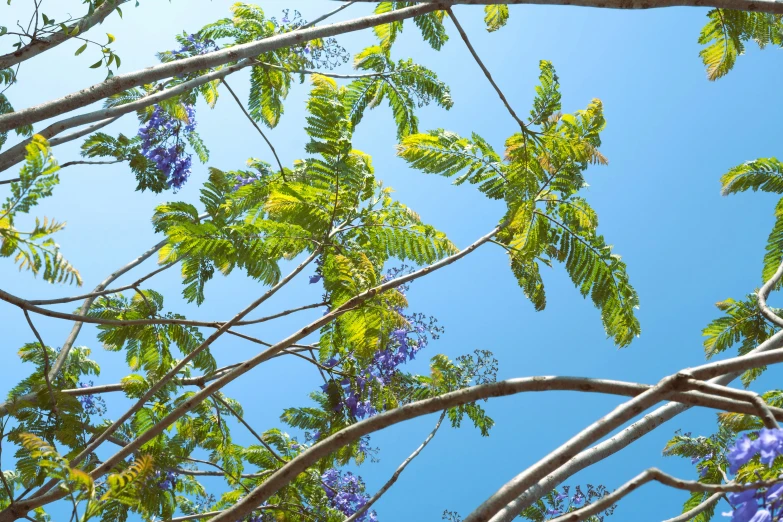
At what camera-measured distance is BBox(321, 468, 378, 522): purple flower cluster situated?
16.0 ft

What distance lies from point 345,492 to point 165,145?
3.54 meters

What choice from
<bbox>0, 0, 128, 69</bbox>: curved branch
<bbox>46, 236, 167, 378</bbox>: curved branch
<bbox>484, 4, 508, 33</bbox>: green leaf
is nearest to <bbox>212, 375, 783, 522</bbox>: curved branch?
<bbox>46, 236, 167, 378</bbox>: curved branch

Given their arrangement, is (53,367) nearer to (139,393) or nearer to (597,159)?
(139,393)

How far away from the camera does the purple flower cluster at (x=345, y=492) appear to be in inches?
192

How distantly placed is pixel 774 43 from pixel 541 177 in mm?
2241

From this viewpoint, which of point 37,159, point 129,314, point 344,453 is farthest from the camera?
point 129,314

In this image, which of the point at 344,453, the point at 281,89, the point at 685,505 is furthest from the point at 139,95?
the point at 685,505

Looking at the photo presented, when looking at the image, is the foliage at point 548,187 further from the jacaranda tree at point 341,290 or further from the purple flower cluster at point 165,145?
the purple flower cluster at point 165,145

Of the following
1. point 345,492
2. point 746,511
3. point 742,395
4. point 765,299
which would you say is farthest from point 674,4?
point 345,492

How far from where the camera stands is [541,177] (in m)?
3.57

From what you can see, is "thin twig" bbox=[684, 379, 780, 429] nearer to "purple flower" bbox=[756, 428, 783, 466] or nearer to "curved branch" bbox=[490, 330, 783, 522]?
"purple flower" bbox=[756, 428, 783, 466]

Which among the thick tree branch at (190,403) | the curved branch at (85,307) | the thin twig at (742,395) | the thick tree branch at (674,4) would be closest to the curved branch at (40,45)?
the curved branch at (85,307)

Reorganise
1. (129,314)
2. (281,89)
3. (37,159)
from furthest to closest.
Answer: (281,89)
(129,314)
(37,159)

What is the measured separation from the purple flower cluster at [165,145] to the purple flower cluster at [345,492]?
10.3 ft
